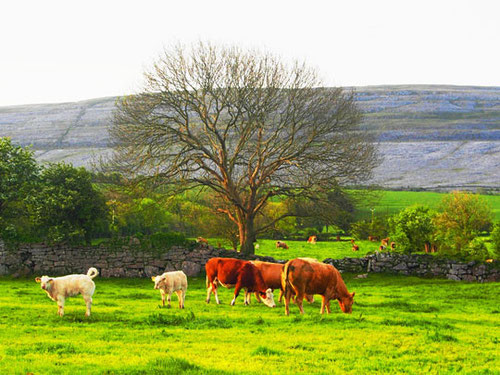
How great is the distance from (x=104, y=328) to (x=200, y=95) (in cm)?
2392

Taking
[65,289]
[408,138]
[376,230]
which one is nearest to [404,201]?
[376,230]

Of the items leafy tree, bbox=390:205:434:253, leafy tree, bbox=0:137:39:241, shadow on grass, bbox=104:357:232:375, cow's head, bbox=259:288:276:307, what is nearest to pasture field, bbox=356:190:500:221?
leafy tree, bbox=390:205:434:253

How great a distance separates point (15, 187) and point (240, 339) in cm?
2621

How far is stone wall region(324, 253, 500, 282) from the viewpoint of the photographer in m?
32.7

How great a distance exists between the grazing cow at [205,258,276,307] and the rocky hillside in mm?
76009

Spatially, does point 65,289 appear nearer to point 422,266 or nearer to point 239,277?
point 239,277

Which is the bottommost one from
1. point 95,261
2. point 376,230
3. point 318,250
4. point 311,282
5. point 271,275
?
point 376,230

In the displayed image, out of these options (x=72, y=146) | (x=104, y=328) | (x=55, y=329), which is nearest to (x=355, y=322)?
(x=104, y=328)

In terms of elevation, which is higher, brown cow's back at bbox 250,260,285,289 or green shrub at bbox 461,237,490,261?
brown cow's back at bbox 250,260,285,289

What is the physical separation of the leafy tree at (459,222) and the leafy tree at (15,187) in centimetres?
2930

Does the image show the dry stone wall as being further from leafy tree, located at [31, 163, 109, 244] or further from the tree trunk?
the tree trunk

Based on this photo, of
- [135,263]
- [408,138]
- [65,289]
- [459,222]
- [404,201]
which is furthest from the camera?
[408,138]

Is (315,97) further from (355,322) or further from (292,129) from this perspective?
(355,322)

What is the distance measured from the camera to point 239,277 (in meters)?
21.5
